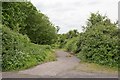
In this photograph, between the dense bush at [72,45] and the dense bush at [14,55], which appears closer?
the dense bush at [14,55]

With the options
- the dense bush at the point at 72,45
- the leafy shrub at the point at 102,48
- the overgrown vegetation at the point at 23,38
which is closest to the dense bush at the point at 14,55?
the overgrown vegetation at the point at 23,38

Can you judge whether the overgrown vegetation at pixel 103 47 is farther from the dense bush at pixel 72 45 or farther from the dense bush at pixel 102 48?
the dense bush at pixel 72 45

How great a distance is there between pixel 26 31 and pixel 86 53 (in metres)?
20.7

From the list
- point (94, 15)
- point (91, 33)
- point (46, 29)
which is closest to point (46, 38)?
point (46, 29)

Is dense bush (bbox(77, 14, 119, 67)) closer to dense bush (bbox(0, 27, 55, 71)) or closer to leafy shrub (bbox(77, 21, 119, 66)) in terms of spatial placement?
leafy shrub (bbox(77, 21, 119, 66))

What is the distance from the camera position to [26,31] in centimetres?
3872

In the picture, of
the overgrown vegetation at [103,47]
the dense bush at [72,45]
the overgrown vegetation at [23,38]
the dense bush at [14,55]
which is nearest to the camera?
the dense bush at [14,55]

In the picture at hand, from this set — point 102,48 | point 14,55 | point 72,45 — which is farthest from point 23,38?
point 72,45

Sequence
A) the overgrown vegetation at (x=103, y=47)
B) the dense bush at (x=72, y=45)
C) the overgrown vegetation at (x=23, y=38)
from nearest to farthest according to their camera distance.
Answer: the overgrown vegetation at (x=23, y=38) → the overgrown vegetation at (x=103, y=47) → the dense bush at (x=72, y=45)

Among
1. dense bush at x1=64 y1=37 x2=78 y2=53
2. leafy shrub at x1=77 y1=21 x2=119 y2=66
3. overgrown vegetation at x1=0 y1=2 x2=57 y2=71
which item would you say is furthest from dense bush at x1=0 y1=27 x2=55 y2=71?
dense bush at x1=64 y1=37 x2=78 y2=53

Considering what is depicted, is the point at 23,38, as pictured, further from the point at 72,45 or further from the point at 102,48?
the point at 72,45

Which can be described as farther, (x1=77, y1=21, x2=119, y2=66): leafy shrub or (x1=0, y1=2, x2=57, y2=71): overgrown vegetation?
(x1=77, y1=21, x2=119, y2=66): leafy shrub

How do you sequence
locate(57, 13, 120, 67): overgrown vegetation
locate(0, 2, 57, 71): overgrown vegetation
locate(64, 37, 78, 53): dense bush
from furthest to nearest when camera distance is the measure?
locate(64, 37, 78, 53): dense bush
locate(57, 13, 120, 67): overgrown vegetation
locate(0, 2, 57, 71): overgrown vegetation

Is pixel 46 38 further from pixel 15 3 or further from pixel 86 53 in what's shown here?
pixel 86 53
